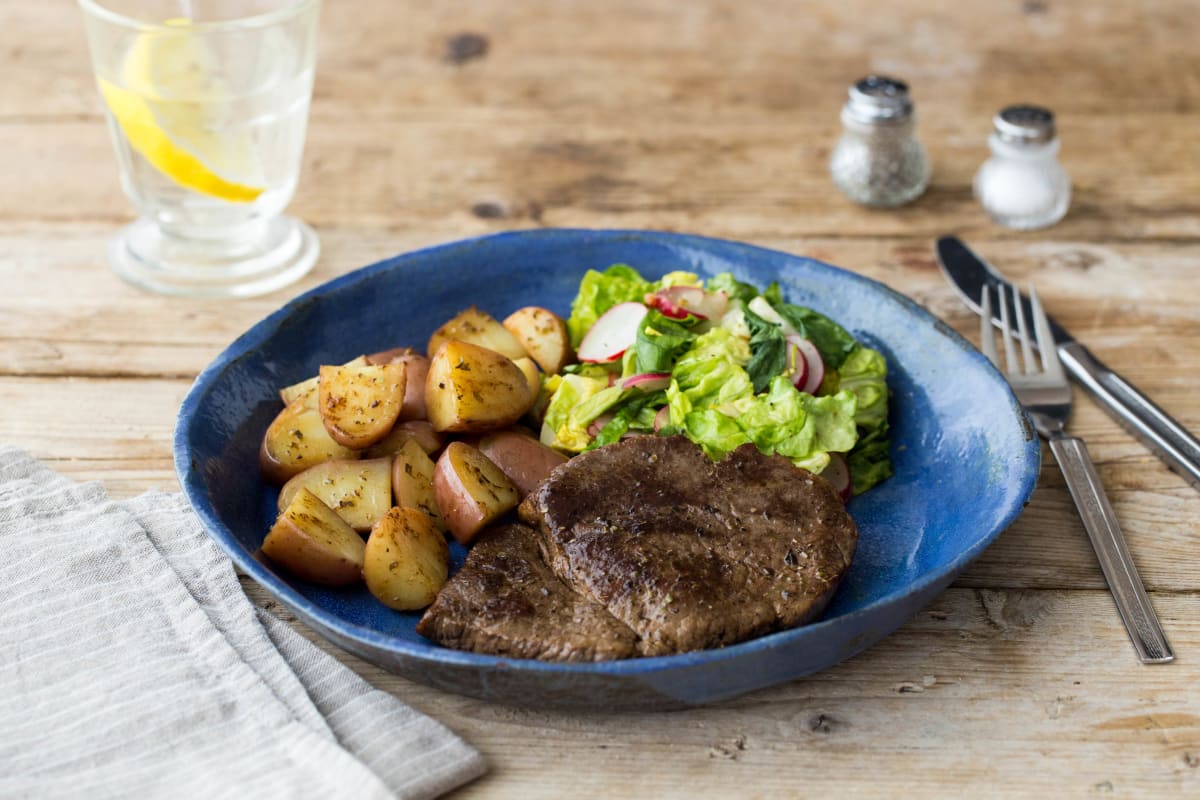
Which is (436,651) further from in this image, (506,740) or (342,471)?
(342,471)

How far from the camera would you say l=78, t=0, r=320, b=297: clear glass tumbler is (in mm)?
3352

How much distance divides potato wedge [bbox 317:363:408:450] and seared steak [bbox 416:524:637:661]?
41 centimetres

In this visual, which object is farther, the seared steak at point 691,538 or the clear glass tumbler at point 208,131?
the clear glass tumbler at point 208,131

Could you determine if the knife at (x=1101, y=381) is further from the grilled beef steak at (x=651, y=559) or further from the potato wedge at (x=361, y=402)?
the potato wedge at (x=361, y=402)

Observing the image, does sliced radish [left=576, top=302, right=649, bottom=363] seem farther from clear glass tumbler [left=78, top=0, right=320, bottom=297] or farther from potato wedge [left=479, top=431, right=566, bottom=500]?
clear glass tumbler [left=78, top=0, right=320, bottom=297]

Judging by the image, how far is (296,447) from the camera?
104 inches

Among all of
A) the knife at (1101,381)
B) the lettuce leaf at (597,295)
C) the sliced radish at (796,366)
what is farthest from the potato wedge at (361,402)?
the knife at (1101,381)

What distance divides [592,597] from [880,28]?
3990 millimetres

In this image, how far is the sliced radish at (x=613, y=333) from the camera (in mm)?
2914

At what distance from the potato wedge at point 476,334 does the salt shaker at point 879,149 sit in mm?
1603

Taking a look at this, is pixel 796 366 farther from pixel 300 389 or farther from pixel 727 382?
pixel 300 389

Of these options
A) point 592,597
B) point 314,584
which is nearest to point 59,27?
point 314,584

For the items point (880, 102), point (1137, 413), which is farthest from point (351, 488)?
point (880, 102)

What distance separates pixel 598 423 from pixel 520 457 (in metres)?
0.24
